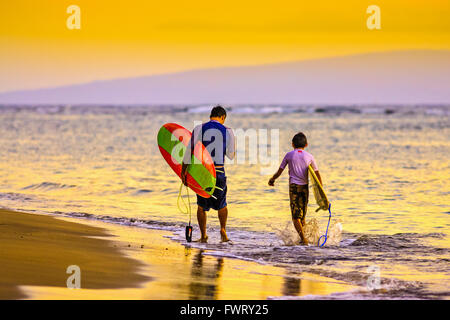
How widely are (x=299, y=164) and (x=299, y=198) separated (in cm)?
47

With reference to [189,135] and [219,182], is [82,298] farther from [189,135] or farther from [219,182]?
[189,135]

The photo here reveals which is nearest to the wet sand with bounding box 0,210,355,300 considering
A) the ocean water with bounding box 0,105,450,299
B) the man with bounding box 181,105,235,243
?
the ocean water with bounding box 0,105,450,299

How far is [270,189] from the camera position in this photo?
583 inches

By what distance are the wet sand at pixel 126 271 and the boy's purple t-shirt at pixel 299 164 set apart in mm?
1577

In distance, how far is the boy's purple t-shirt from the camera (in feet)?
28.3

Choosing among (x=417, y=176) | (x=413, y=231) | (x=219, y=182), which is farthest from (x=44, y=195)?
(x=417, y=176)

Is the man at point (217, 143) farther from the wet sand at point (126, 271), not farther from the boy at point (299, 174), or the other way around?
the wet sand at point (126, 271)

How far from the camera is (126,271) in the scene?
672 centimetres

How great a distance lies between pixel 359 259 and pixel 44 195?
7664mm

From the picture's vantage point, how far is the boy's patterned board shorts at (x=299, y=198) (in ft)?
28.6

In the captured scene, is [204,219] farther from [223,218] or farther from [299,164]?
[299,164]

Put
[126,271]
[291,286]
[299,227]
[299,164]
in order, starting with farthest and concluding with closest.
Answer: [299,227]
[299,164]
[126,271]
[291,286]

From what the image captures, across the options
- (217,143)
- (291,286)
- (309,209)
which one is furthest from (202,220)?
(309,209)
